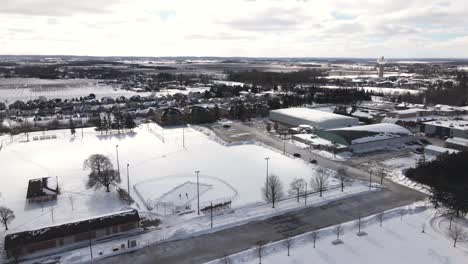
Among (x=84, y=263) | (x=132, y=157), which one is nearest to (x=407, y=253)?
(x=84, y=263)

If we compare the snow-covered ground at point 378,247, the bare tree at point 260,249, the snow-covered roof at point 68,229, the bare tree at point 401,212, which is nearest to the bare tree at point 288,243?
the snow-covered ground at point 378,247

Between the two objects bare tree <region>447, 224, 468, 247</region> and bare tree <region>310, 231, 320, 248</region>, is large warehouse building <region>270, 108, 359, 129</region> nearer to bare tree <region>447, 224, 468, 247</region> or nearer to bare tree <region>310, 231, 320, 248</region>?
bare tree <region>447, 224, 468, 247</region>

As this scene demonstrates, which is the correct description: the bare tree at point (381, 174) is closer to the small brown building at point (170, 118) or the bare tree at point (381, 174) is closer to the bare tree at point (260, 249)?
the bare tree at point (260, 249)

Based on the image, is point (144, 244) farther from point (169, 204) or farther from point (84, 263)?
point (169, 204)

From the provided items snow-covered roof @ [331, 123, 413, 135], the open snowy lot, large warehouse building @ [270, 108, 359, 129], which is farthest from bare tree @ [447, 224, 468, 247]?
large warehouse building @ [270, 108, 359, 129]

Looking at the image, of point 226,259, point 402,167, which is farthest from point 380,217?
point 402,167

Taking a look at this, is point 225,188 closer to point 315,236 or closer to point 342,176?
point 342,176
